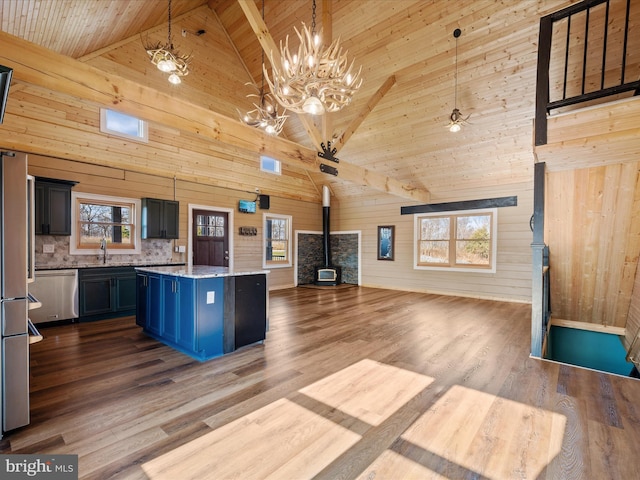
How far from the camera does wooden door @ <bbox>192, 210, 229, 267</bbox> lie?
6988mm

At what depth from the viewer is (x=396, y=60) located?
577 centimetres

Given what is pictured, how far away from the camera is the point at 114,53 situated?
17.9 feet

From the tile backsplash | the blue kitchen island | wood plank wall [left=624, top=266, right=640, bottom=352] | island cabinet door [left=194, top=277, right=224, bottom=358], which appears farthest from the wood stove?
wood plank wall [left=624, top=266, right=640, bottom=352]

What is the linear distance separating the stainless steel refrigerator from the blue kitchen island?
142 centimetres

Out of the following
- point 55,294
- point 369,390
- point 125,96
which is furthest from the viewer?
point 55,294

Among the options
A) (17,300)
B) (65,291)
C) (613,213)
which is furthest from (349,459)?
(65,291)

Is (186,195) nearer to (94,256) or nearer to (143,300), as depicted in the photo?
(94,256)

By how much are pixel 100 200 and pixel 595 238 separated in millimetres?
7836

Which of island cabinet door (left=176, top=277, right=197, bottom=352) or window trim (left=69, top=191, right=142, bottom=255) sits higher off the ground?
window trim (left=69, top=191, right=142, bottom=255)

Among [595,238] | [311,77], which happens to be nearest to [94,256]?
[311,77]

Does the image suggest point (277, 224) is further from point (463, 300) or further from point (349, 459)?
point (349, 459)

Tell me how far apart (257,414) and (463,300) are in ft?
20.1

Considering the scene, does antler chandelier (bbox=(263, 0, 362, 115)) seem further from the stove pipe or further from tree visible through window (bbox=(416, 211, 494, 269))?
the stove pipe

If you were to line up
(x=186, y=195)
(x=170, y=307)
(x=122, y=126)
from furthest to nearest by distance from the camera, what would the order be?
1. (x=186, y=195)
2. (x=122, y=126)
3. (x=170, y=307)
